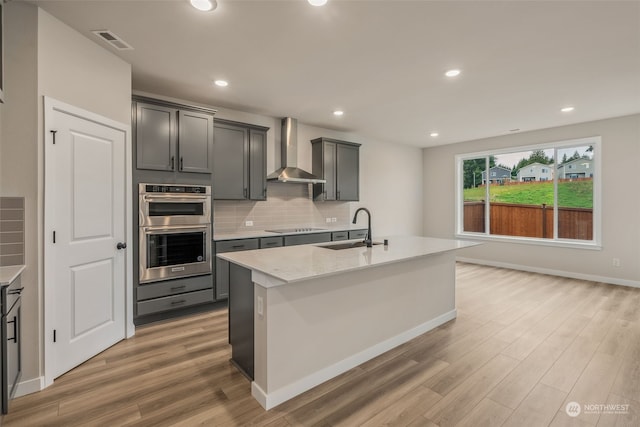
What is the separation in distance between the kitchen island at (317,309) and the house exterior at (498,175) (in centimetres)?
416

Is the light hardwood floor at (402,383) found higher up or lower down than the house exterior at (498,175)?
lower down

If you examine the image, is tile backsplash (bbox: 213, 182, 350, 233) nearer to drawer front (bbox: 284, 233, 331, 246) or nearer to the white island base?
drawer front (bbox: 284, 233, 331, 246)

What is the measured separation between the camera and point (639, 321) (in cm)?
334

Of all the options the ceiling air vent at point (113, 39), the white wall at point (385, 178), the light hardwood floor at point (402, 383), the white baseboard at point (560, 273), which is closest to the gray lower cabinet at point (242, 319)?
the light hardwood floor at point (402, 383)

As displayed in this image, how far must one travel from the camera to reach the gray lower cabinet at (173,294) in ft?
10.4

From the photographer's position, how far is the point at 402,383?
221cm

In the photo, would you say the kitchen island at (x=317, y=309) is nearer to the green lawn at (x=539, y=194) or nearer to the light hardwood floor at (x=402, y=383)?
the light hardwood floor at (x=402, y=383)

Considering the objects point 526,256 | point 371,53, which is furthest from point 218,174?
point 526,256

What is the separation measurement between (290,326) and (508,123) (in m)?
5.14

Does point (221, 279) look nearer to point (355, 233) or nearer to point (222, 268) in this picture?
point (222, 268)

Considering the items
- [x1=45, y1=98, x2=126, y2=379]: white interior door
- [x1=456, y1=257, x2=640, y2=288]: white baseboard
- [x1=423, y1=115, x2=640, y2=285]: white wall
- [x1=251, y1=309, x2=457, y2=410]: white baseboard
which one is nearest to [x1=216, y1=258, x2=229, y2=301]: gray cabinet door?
[x1=45, y1=98, x2=126, y2=379]: white interior door

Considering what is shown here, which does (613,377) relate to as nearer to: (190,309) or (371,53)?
(371,53)

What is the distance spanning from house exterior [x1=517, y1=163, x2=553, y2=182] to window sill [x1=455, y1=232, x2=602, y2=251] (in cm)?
116

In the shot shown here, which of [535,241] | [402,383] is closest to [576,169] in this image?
[535,241]
